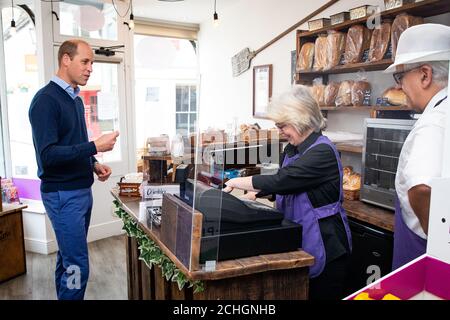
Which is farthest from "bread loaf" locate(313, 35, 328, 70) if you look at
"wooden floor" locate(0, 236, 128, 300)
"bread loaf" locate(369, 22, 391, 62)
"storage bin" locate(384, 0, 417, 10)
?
"wooden floor" locate(0, 236, 128, 300)

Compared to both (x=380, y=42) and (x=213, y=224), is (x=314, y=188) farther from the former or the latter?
(x=380, y=42)

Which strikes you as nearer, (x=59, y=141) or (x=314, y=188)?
(x=314, y=188)

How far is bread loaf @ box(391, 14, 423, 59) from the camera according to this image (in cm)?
244

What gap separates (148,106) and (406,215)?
6809 millimetres

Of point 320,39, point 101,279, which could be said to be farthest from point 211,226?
point 101,279

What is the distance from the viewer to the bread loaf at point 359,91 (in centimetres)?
292

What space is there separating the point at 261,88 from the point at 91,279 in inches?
108

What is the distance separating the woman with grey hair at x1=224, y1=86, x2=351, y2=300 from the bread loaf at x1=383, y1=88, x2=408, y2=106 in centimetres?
99

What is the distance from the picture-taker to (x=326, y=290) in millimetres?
1785

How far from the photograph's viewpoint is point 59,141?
2.36 meters

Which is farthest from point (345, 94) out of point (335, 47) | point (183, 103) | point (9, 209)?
point (183, 103)

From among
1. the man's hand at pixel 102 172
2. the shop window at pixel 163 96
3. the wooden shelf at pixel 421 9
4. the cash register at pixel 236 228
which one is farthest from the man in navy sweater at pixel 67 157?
the shop window at pixel 163 96
